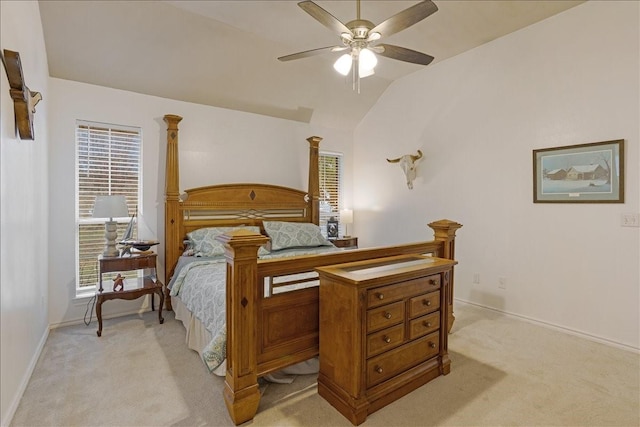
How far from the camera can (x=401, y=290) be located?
6.76ft

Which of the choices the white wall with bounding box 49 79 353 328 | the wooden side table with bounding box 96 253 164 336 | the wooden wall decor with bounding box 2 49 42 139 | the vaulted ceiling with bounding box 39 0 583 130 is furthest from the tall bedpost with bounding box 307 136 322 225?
the wooden wall decor with bounding box 2 49 42 139

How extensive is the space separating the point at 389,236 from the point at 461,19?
112 inches

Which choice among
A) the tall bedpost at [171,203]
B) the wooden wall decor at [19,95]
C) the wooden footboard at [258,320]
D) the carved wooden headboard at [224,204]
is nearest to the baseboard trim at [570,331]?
the wooden footboard at [258,320]

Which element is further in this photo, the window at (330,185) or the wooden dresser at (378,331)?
the window at (330,185)

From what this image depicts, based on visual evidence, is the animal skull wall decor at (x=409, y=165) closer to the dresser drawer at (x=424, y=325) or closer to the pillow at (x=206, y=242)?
the pillow at (x=206, y=242)

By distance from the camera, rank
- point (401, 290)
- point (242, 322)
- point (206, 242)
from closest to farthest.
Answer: point (242, 322), point (401, 290), point (206, 242)

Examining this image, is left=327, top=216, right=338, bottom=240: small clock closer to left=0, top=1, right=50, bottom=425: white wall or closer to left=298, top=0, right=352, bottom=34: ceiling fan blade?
left=298, top=0, right=352, bottom=34: ceiling fan blade

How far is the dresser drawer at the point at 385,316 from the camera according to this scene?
1.91 meters

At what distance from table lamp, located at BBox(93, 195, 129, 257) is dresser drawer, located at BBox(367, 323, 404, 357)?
8.53ft

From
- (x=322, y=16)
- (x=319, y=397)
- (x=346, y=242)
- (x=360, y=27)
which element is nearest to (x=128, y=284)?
(x=319, y=397)

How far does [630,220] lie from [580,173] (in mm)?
555

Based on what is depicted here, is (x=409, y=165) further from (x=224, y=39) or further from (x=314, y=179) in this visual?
(x=224, y=39)

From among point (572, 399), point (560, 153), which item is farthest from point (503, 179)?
point (572, 399)

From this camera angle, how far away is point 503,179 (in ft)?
11.8
